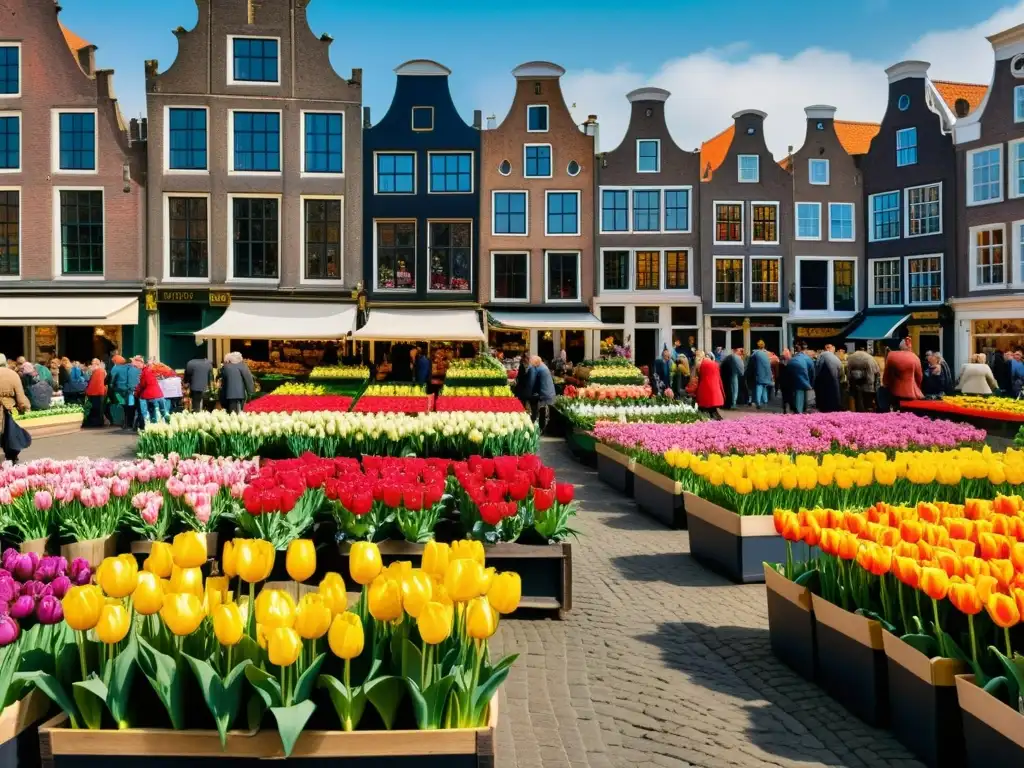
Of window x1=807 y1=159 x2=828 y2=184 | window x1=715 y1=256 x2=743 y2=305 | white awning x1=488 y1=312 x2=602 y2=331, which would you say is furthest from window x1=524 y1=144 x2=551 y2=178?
window x1=807 y1=159 x2=828 y2=184

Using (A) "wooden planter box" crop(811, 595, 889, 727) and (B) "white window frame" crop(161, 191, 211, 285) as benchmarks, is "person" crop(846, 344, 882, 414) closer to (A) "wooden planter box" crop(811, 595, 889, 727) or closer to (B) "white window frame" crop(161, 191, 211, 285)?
(A) "wooden planter box" crop(811, 595, 889, 727)

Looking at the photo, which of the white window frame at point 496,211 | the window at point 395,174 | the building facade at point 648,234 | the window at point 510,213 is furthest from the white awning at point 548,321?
the window at point 395,174

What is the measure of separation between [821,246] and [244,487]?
36222 millimetres

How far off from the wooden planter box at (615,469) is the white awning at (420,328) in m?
12.1

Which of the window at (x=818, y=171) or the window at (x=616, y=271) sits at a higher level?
the window at (x=818, y=171)

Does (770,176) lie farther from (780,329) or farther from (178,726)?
(178,726)

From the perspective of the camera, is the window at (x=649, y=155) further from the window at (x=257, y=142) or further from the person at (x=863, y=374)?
the person at (x=863, y=374)

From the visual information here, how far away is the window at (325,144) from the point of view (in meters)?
32.0

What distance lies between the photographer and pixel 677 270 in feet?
121

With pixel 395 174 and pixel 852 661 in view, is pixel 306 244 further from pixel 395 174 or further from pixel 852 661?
pixel 852 661

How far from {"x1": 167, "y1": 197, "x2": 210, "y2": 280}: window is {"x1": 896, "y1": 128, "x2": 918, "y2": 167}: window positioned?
2691cm

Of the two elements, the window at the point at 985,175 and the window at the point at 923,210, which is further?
the window at the point at 923,210

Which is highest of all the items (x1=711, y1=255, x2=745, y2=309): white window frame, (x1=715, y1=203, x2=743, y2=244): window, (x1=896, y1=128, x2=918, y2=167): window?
(x1=896, y1=128, x2=918, y2=167): window

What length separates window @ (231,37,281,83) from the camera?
3164 cm
